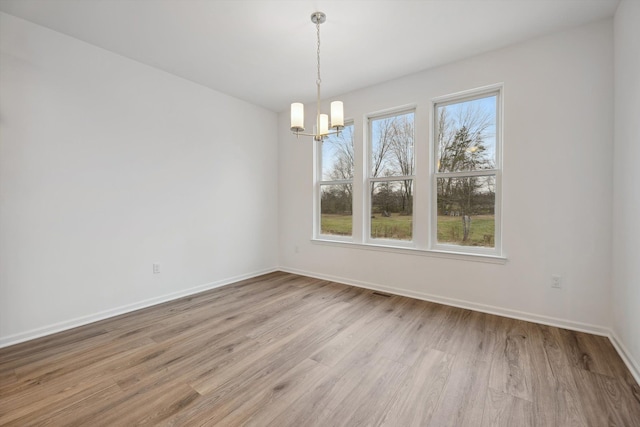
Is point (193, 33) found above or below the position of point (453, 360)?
above

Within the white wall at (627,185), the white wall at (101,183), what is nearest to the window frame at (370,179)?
the white wall at (627,185)

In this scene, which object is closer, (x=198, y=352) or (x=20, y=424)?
(x=20, y=424)

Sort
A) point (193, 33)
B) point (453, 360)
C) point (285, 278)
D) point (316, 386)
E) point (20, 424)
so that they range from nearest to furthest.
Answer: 1. point (20, 424)
2. point (316, 386)
3. point (453, 360)
4. point (193, 33)
5. point (285, 278)

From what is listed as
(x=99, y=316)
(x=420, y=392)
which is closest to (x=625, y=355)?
(x=420, y=392)

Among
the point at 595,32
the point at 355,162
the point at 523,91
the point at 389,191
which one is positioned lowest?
the point at 389,191

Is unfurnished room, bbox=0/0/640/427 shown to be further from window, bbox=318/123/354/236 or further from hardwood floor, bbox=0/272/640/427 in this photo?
window, bbox=318/123/354/236

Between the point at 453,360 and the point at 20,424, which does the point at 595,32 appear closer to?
the point at 453,360

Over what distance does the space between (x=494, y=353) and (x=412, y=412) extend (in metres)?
1.05

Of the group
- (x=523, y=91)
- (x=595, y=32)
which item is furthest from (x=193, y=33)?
(x=595, y=32)

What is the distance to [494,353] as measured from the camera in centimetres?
216

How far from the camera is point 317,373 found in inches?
75.9

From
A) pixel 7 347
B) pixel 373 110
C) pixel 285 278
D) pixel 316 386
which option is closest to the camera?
pixel 316 386

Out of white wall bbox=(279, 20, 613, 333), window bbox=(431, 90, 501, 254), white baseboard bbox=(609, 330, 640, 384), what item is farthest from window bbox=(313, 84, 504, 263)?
white baseboard bbox=(609, 330, 640, 384)

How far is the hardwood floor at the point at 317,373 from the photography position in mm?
1550
